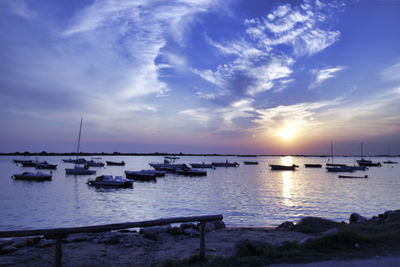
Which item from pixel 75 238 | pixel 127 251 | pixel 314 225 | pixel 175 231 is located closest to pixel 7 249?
pixel 75 238

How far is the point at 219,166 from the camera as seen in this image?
394 ft

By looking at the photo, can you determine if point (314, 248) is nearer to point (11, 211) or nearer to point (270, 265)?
point (270, 265)

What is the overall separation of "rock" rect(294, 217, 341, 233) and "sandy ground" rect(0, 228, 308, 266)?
2.62 metres

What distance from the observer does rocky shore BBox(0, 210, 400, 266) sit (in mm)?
8758

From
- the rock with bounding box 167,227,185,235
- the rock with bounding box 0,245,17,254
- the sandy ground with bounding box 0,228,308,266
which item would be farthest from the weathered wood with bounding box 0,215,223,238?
the rock with bounding box 167,227,185,235

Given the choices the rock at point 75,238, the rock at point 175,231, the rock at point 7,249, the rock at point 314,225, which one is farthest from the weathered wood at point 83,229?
the rock at point 314,225

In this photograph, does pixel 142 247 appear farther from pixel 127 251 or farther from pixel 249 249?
pixel 249 249

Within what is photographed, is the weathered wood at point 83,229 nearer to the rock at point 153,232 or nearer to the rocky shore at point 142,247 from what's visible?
the rocky shore at point 142,247

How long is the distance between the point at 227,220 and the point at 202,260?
14.5 metres

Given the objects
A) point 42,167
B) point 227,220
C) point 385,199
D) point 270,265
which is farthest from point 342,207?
point 42,167

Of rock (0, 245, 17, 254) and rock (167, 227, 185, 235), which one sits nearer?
rock (0, 245, 17, 254)

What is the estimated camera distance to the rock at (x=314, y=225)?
600 inches

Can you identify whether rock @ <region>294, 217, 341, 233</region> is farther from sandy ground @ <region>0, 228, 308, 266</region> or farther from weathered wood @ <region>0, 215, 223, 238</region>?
weathered wood @ <region>0, 215, 223, 238</region>

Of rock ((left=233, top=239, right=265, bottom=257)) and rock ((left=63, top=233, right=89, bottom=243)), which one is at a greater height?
rock ((left=233, top=239, right=265, bottom=257))
